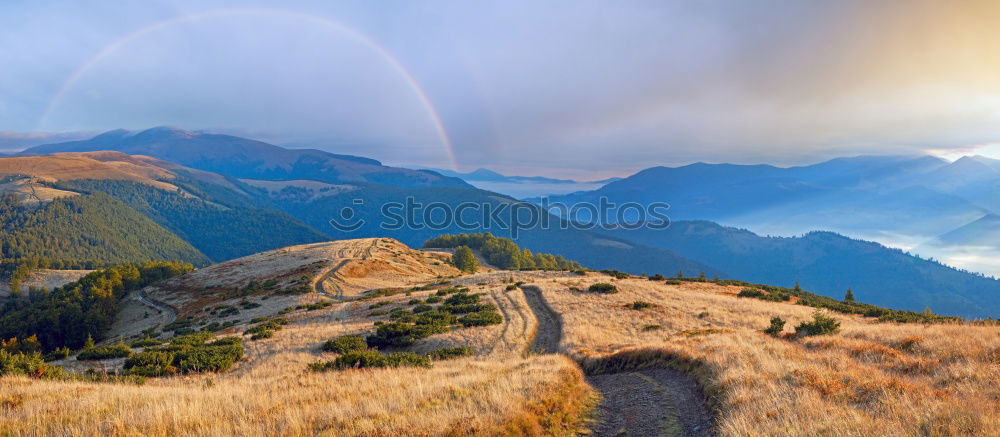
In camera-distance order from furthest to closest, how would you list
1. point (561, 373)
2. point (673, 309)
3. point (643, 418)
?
point (673, 309) → point (561, 373) → point (643, 418)

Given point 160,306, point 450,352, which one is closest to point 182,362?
point 450,352

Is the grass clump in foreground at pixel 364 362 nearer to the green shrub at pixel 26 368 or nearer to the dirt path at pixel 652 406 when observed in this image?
the dirt path at pixel 652 406

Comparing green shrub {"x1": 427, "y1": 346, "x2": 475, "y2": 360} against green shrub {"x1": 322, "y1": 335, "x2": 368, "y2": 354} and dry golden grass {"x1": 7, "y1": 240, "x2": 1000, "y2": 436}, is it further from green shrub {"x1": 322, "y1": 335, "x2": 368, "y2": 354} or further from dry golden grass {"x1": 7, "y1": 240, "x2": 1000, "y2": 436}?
green shrub {"x1": 322, "y1": 335, "x2": 368, "y2": 354}

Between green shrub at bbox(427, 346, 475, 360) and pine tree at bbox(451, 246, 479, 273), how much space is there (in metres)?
80.2

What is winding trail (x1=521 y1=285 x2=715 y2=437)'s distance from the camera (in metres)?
10.2

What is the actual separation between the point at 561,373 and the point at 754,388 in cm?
570

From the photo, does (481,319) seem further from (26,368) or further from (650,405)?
(26,368)

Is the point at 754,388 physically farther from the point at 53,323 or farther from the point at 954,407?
the point at 53,323

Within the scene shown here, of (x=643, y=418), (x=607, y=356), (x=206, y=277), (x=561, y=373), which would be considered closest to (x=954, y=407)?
(x=643, y=418)

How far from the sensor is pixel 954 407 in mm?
7438

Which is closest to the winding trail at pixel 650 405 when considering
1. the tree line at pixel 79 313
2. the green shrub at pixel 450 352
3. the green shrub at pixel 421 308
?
the green shrub at pixel 450 352

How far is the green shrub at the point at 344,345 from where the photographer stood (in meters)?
22.1

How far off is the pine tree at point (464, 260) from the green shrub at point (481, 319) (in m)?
72.2

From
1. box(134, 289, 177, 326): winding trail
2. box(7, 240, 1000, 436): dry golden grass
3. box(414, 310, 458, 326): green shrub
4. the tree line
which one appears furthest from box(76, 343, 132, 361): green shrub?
the tree line
